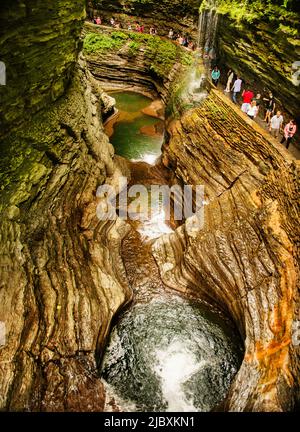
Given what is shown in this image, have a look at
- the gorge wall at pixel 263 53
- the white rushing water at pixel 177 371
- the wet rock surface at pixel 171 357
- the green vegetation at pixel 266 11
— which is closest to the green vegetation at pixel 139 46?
the gorge wall at pixel 263 53

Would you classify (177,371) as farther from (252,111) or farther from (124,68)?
(124,68)

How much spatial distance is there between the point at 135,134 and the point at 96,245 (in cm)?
1155

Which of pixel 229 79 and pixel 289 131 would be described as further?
pixel 229 79

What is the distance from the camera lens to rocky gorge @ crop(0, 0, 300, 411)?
7.89 meters

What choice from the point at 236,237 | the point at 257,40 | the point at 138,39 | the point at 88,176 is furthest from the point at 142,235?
the point at 138,39

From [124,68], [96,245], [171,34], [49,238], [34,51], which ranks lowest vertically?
[96,245]

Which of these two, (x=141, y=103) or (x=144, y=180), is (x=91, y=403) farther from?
(x=141, y=103)

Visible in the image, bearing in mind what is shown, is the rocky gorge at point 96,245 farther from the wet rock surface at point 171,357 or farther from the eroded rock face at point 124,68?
the eroded rock face at point 124,68

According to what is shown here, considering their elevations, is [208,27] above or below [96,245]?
above

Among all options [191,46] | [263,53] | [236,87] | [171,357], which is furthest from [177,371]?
[191,46]

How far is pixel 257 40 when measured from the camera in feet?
42.4

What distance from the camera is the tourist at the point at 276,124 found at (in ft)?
36.7

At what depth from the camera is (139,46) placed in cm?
2623

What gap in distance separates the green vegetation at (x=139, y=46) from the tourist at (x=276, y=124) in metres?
14.3
